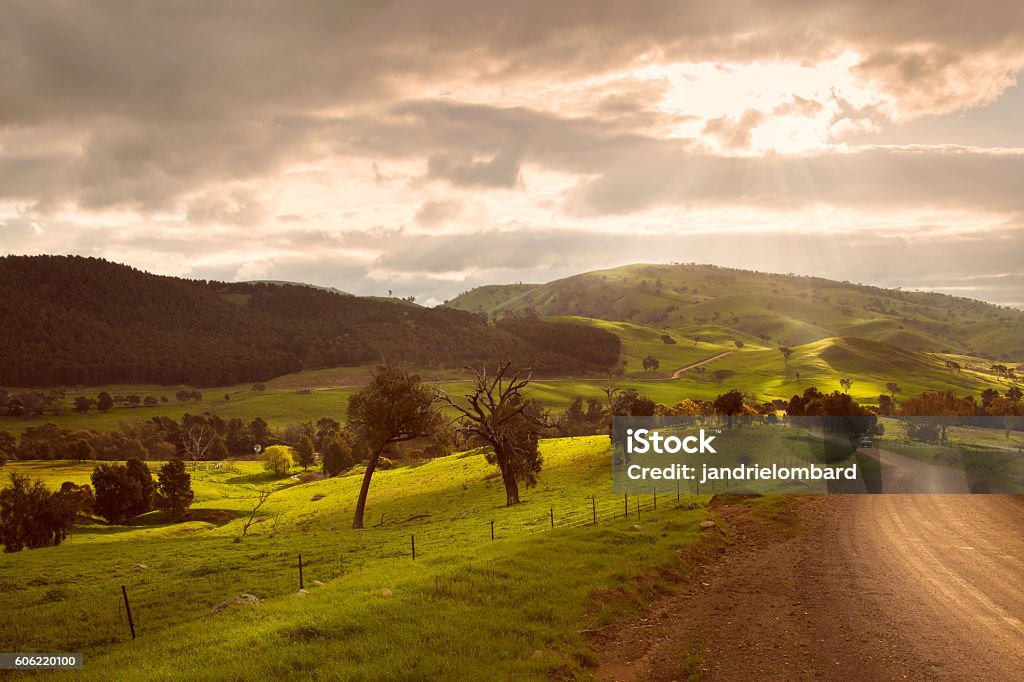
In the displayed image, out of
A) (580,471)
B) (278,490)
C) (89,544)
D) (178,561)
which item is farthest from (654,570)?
(278,490)

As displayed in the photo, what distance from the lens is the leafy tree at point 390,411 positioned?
53281 millimetres

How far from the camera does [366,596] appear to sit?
20.8 metres

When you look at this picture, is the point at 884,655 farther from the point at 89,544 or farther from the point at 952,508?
the point at 89,544

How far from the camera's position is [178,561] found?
41094 millimetres

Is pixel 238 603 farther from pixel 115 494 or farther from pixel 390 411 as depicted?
pixel 115 494

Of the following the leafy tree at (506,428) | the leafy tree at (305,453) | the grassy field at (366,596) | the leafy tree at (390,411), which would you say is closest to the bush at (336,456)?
the leafy tree at (305,453)

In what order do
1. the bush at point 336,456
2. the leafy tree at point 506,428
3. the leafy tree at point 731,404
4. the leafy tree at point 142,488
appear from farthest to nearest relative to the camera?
the bush at point 336,456
the leafy tree at point 142,488
the leafy tree at point 731,404
the leafy tree at point 506,428

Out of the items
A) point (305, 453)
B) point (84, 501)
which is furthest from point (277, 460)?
point (84, 501)

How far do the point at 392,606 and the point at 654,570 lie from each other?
11.8 meters

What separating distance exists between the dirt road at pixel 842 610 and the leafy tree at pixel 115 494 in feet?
286

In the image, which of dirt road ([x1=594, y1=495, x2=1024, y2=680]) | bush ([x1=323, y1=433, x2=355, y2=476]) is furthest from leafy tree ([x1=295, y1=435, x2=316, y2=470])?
dirt road ([x1=594, y1=495, x2=1024, y2=680])

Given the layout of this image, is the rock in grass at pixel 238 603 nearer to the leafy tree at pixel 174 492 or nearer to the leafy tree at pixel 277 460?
the leafy tree at pixel 174 492

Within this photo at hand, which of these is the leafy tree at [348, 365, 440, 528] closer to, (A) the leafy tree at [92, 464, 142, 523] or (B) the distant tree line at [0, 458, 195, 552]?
(B) the distant tree line at [0, 458, 195, 552]

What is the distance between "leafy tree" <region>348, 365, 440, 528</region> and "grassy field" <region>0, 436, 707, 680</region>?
788cm
